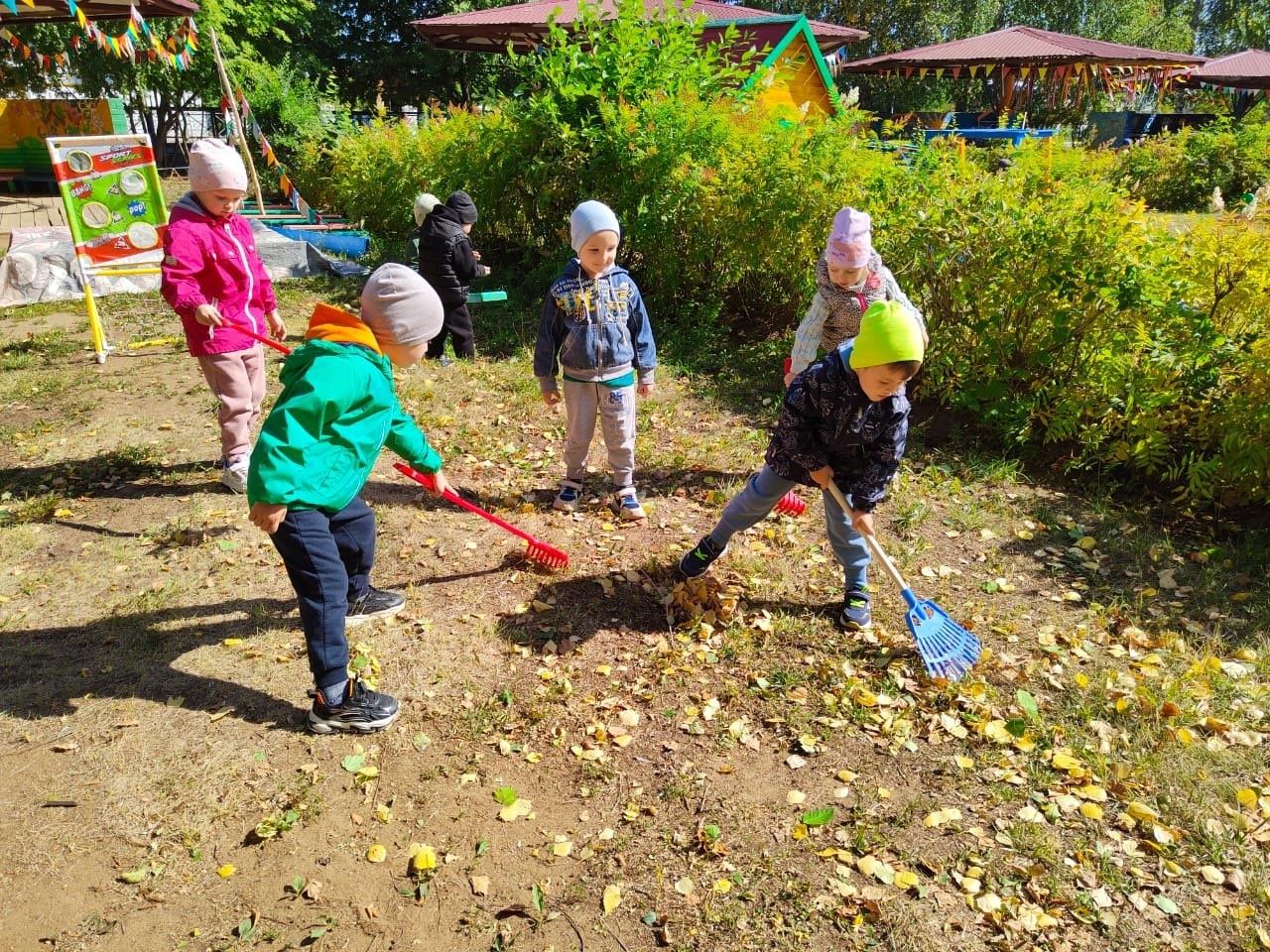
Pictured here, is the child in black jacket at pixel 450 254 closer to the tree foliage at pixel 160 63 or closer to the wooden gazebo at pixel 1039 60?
the tree foliage at pixel 160 63

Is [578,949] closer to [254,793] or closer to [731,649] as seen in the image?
[254,793]

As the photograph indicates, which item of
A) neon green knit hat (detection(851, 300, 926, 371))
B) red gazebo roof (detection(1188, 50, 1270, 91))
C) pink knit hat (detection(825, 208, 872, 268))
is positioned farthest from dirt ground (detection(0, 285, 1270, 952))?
red gazebo roof (detection(1188, 50, 1270, 91))

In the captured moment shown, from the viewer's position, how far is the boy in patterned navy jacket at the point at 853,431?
2.98 m

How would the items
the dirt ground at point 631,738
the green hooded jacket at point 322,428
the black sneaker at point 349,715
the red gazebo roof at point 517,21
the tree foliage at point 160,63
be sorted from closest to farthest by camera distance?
the dirt ground at point 631,738 → the green hooded jacket at point 322,428 → the black sneaker at point 349,715 → the red gazebo roof at point 517,21 → the tree foliage at point 160,63

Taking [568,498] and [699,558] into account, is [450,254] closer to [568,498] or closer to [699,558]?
[568,498]

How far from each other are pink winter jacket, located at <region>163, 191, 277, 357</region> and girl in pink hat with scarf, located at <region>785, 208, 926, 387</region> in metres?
2.95

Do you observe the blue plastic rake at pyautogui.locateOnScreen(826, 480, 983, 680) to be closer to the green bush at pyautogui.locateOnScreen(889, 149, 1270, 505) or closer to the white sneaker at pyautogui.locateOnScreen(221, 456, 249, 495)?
the green bush at pyautogui.locateOnScreen(889, 149, 1270, 505)

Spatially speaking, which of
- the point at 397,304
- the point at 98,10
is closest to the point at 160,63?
the point at 98,10

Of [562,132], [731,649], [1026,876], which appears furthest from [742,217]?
[1026,876]

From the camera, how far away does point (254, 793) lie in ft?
9.19

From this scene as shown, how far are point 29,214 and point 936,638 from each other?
56.9ft

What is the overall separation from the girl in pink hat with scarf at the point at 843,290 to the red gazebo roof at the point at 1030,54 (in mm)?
18957

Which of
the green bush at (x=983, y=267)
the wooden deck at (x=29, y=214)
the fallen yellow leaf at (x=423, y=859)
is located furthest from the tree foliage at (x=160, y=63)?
the fallen yellow leaf at (x=423, y=859)

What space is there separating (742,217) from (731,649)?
4233mm
